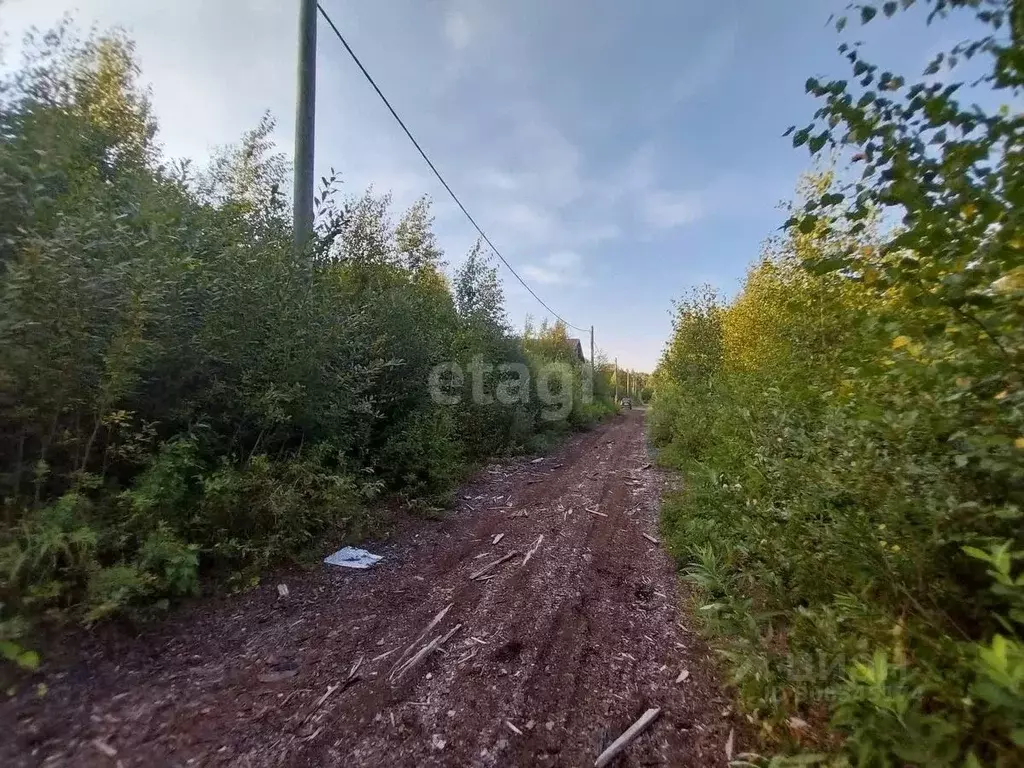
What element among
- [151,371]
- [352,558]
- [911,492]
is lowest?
[352,558]

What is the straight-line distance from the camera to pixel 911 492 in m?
2.08

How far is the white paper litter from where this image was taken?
→ 4195 mm

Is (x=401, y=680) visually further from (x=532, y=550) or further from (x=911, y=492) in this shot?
(x=911, y=492)

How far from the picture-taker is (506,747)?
6.88 feet

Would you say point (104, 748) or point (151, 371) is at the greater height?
point (151, 371)

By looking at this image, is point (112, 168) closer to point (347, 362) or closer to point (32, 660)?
point (347, 362)

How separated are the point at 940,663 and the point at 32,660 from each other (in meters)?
4.04

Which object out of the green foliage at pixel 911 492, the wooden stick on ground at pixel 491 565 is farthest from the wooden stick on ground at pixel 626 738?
the wooden stick on ground at pixel 491 565

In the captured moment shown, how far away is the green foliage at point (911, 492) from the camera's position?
142 cm

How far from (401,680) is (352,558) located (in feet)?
6.50

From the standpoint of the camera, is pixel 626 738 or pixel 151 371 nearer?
pixel 626 738

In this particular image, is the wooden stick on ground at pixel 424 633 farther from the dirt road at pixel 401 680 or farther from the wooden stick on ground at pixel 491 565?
the wooden stick on ground at pixel 491 565

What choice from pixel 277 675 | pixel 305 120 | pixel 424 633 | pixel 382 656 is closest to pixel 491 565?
pixel 424 633

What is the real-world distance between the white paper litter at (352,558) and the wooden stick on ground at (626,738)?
9.10 ft
